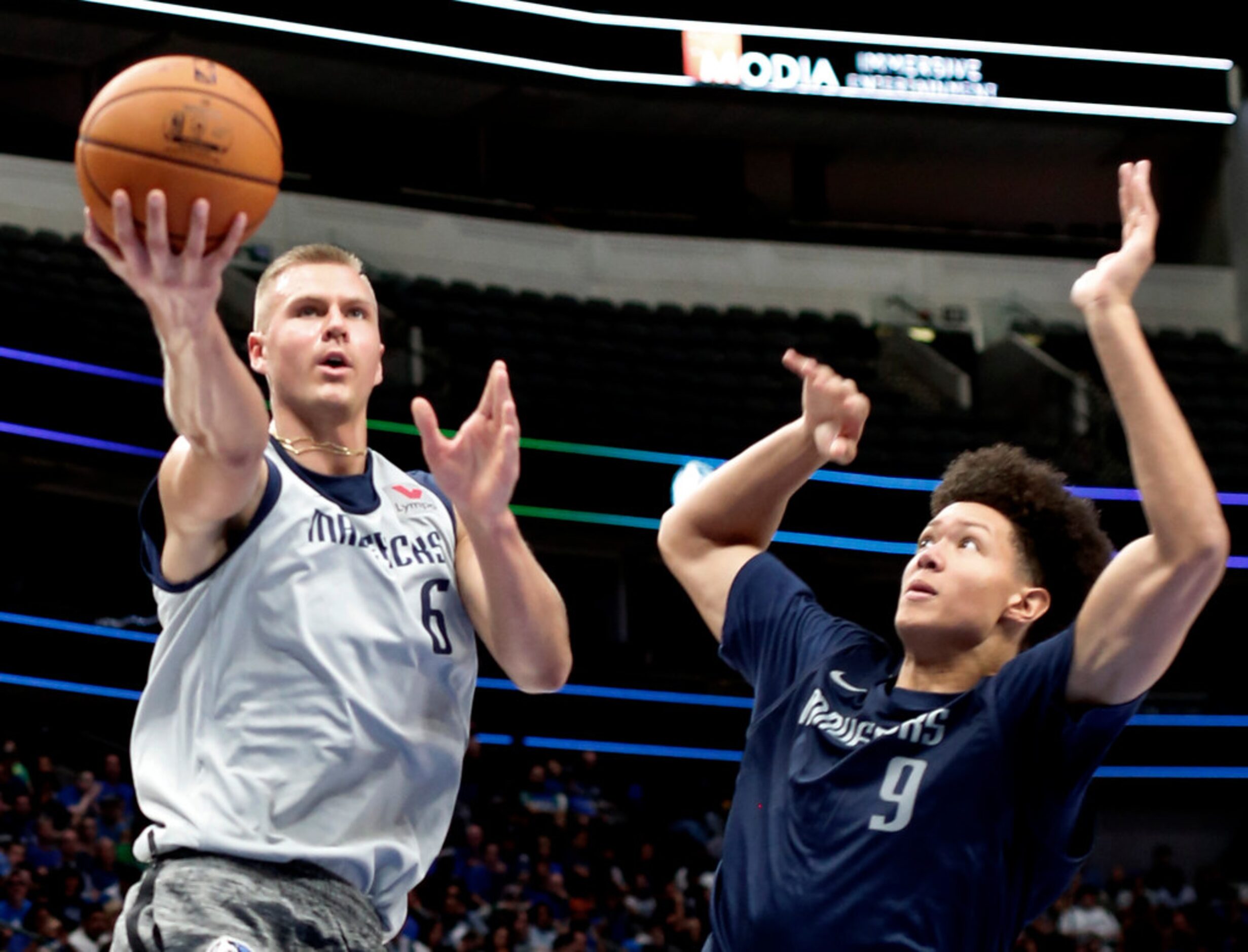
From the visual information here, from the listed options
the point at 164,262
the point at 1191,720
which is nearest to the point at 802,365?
the point at 164,262

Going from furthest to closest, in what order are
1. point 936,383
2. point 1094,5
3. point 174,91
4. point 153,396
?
point 1094,5
point 936,383
point 153,396
point 174,91

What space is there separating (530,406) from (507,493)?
11316mm

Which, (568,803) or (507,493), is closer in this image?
(507,493)

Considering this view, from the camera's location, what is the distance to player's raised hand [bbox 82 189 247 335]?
8.11 feet

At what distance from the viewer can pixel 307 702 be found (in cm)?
289

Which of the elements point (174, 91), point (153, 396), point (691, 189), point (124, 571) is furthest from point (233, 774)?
point (691, 189)

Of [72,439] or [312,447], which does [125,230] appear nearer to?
[312,447]

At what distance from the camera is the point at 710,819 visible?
1367 cm

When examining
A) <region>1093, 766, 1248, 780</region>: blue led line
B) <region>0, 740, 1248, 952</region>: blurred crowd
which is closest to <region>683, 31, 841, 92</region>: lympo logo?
<region>0, 740, 1248, 952</region>: blurred crowd

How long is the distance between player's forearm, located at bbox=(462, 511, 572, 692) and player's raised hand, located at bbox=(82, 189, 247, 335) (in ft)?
2.19

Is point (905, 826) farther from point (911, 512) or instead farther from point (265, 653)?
point (911, 512)

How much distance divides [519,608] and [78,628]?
10.3 meters

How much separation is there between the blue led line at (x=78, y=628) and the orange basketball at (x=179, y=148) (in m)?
10.2

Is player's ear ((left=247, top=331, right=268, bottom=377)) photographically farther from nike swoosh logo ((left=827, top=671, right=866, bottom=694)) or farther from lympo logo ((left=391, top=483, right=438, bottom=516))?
nike swoosh logo ((left=827, top=671, right=866, bottom=694))
